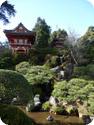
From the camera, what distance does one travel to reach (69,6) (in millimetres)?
3633

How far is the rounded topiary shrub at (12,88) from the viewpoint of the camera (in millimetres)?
3376

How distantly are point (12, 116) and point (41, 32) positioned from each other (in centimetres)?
194

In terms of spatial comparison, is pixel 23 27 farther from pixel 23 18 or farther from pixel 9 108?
pixel 9 108

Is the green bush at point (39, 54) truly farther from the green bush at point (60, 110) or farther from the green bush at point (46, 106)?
the green bush at point (60, 110)

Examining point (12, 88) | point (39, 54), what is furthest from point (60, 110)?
point (12, 88)

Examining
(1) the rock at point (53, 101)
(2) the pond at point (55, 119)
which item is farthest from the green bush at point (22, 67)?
(1) the rock at point (53, 101)

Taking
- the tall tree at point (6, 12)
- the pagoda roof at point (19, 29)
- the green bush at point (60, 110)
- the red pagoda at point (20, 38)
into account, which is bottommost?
the green bush at point (60, 110)

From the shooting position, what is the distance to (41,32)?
16.0 feet

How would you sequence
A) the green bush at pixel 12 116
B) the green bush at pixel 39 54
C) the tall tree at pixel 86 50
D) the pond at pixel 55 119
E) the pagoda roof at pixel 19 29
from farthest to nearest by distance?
1. the pond at pixel 55 119
2. the tall tree at pixel 86 50
3. the green bush at pixel 39 54
4. the pagoda roof at pixel 19 29
5. the green bush at pixel 12 116

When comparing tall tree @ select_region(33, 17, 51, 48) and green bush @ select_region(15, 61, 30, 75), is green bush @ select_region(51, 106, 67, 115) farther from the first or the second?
green bush @ select_region(15, 61, 30, 75)

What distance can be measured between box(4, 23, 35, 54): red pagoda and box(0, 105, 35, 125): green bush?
1.08 m

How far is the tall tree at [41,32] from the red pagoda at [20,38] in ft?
0.31

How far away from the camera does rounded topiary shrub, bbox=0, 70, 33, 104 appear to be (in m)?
3.38

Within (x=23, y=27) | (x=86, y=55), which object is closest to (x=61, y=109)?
(x=86, y=55)
